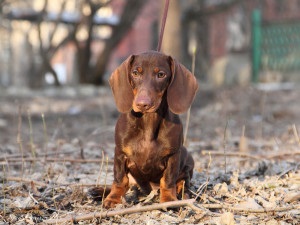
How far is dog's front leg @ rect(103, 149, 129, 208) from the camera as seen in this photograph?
3.71 metres

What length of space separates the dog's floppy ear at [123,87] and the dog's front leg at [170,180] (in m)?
0.47

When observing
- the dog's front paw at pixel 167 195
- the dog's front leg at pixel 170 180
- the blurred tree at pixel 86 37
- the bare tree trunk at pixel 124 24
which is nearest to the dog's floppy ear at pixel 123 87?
the dog's front leg at pixel 170 180

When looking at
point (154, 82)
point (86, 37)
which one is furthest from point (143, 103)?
point (86, 37)

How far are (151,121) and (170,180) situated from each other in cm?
43

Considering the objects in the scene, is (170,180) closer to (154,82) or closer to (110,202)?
(110,202)

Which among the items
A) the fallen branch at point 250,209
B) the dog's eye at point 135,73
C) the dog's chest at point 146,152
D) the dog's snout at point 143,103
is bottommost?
the fallen branch at point 250,209

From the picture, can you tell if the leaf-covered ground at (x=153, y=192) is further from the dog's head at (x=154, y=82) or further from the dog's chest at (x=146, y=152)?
the dog's head at (x=154, y=82)

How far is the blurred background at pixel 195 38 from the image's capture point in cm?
1753

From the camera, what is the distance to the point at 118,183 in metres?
3.77

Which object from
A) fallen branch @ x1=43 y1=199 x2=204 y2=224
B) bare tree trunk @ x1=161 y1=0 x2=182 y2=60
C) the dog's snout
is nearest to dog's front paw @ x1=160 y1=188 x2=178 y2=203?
fallen branch @ x1=43 y1=199 x2=204 y2=224

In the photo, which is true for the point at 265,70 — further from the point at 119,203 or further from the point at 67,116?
the point at 119,203

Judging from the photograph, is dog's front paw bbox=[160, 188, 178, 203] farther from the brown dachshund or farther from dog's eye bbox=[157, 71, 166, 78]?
dog's eye bbox=[157, 71, 166, 78]

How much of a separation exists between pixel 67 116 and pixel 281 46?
8.80 m

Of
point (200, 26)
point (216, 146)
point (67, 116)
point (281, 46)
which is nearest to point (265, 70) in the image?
point (281, 46)
